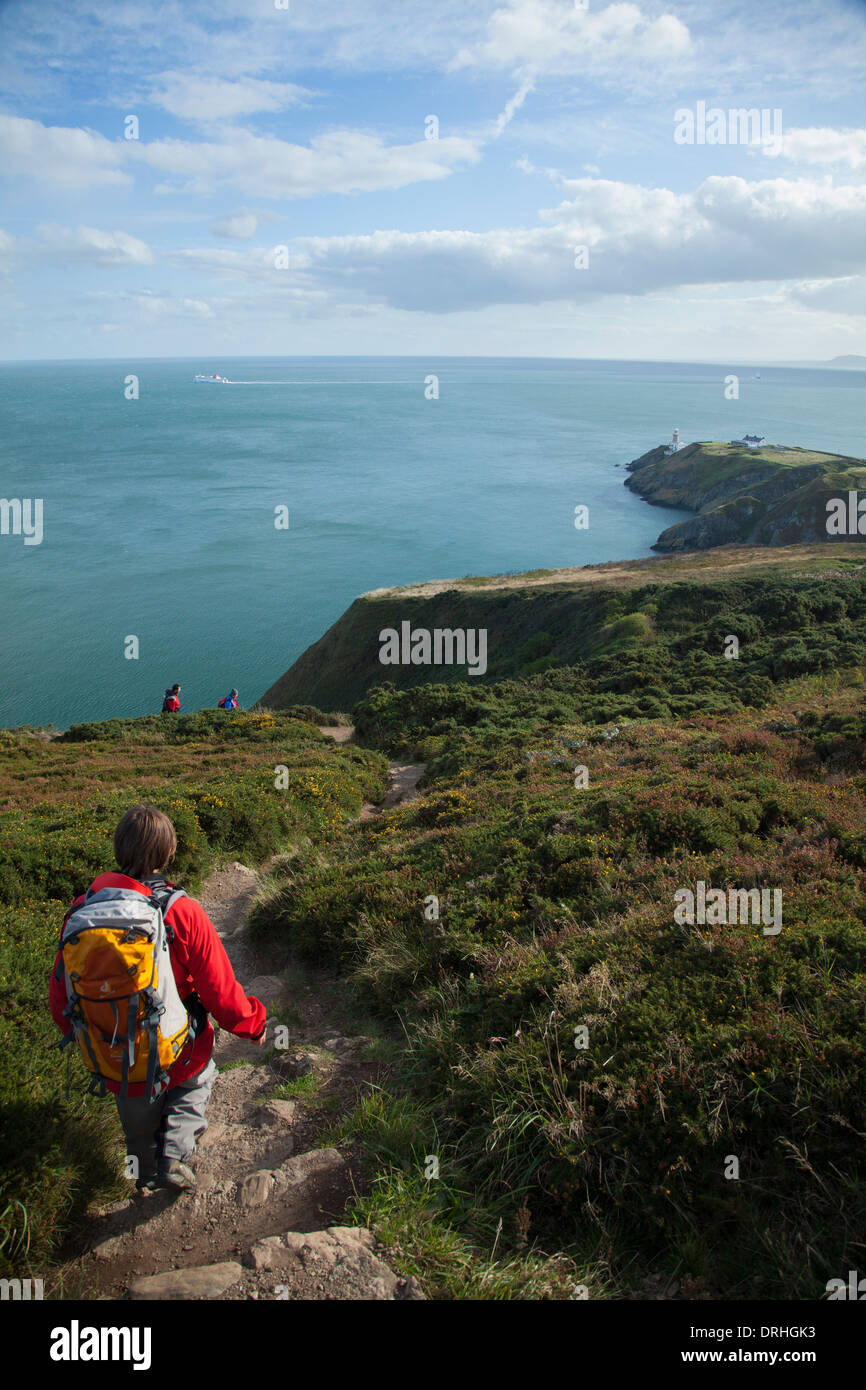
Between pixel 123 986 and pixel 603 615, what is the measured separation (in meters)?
33.4

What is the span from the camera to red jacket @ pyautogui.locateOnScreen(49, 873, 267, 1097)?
134 inches

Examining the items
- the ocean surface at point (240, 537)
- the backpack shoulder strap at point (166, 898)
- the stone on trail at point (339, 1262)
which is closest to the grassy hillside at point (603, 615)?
the ocean surface at point (240, 537)

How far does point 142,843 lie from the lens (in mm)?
3471

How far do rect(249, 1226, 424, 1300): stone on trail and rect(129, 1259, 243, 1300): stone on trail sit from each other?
0.13 m

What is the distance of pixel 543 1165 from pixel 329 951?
3.65m

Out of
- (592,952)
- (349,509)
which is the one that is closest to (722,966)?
(592,952)

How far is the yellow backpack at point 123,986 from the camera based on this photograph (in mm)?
3168

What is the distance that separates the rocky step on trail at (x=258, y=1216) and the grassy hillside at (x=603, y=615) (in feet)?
54.1

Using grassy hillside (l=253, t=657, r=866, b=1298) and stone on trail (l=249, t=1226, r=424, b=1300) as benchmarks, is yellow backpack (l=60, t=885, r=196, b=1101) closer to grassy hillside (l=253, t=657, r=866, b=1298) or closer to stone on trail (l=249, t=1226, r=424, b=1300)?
stone on trail (l=249, t=1226, r=424, b=1300)

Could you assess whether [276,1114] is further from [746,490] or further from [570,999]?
[746,490]

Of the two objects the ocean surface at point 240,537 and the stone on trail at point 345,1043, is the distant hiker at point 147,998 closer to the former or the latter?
the stone on trail at point 345,1043

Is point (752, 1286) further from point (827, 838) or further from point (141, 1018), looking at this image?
point (827, 838)

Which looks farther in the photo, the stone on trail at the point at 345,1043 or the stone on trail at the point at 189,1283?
the stone on trail at the point at 345,1043
